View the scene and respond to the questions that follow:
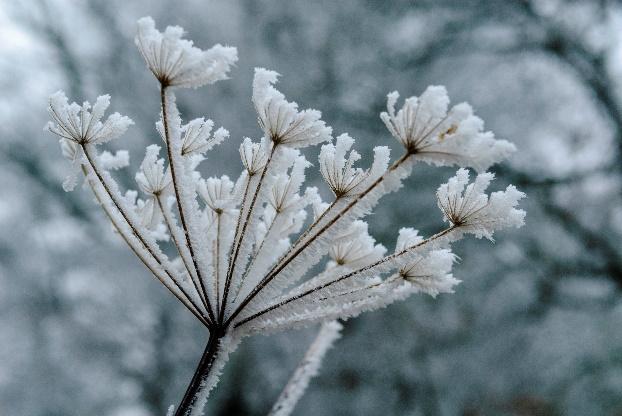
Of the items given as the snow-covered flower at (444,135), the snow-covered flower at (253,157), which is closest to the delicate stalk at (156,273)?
the snow-covered flower at (253,157)

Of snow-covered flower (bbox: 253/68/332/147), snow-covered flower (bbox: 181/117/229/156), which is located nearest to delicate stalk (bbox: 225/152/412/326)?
snow-covered flower (bbox: 253/68/332/147)

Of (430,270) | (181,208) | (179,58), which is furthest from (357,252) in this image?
(179,58)

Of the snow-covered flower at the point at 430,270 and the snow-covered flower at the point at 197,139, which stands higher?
the snow-covered flower at the point at 197,139

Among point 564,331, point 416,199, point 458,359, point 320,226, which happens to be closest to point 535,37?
point 416,199

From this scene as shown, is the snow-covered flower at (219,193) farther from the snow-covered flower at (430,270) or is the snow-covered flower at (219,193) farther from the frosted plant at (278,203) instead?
the snow-covered flower at (430,270)

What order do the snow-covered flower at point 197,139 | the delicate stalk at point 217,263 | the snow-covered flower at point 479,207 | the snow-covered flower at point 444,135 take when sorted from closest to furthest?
the snow-covered flower at point 444,135 < the snow-covered flower at point 479,207 < the delicate stalk at point 217,263 < the snow-covered flower at point 197,139

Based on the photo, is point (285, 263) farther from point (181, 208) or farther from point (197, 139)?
point (197, 139)
